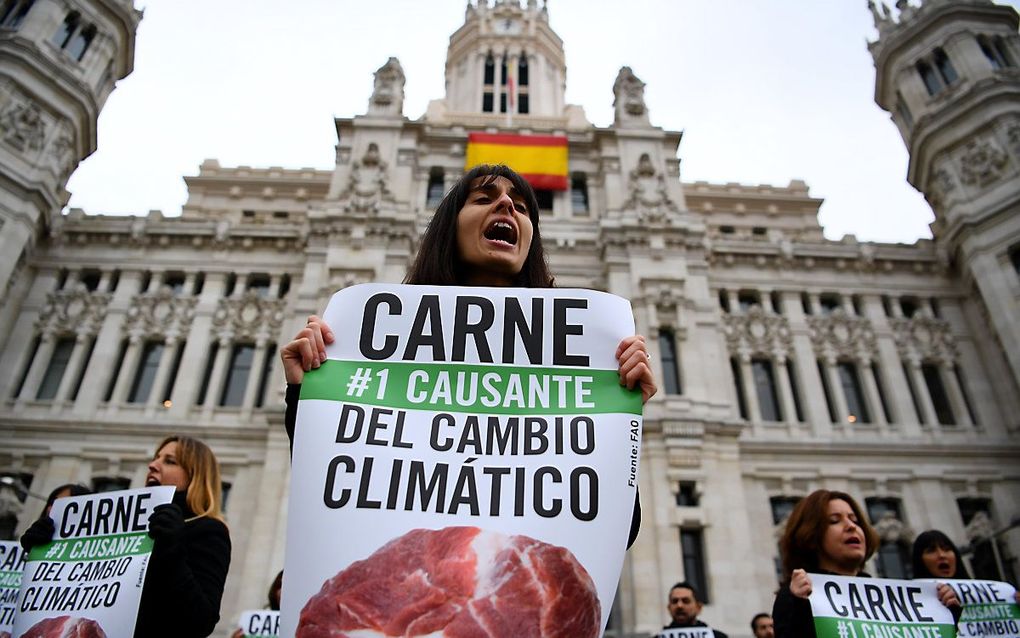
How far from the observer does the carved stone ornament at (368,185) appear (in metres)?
24.0

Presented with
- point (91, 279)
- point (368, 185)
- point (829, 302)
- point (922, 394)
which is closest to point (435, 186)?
point (368, 185)

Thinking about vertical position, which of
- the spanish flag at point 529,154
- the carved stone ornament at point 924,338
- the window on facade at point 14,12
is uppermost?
the window on facade at point 14,12

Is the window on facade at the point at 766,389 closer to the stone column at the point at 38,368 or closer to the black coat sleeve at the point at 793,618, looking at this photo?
the black coat sleeve at the point at 793,618

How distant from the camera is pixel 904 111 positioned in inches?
1095

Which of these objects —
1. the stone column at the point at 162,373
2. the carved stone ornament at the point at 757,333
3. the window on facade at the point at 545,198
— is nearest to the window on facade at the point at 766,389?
the carved stone ornament at the point at 757,333

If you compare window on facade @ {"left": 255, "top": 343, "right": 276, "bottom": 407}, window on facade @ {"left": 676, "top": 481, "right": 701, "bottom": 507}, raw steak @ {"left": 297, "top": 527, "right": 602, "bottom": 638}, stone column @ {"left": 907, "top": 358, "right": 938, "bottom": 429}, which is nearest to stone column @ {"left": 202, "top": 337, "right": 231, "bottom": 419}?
window on facade @ {"left": 255, "top": 343, "right": 276, "bottom": 407}

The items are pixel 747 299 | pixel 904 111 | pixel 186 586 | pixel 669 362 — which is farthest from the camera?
pixel 904 111

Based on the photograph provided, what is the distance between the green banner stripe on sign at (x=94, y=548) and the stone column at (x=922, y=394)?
2442 centimetres

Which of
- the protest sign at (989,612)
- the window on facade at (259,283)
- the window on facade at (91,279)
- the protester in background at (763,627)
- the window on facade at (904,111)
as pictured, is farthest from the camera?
the window on facade at (904,111)

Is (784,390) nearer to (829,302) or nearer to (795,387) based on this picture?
(795,387)

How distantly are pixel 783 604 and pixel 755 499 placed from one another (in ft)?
58.3

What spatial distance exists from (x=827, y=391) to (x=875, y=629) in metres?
20.8

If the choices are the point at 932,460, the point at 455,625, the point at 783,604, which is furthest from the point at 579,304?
the point at 932,460

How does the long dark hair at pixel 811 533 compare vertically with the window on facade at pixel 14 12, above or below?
below
